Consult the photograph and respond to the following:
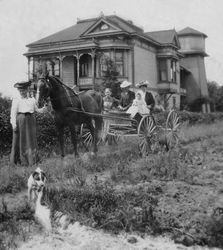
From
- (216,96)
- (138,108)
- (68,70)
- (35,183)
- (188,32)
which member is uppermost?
(188,32)

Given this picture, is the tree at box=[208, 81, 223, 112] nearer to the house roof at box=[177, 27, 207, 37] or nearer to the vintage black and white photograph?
the house roof at box=[177, 27, 207, 37]

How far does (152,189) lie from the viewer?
25.8 feet

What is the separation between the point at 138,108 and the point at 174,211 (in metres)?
5.86

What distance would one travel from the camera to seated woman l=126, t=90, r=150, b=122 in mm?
12609

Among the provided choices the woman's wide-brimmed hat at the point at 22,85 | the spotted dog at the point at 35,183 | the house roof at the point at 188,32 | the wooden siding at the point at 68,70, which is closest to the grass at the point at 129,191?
the spotted dog at the point at 35,183

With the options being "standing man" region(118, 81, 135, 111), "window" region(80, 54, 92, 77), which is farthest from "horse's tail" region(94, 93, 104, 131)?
"window" region(80, 54, 92, 77)

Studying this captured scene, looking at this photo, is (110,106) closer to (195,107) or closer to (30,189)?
(30,189)

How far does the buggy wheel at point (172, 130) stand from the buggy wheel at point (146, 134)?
89 cm

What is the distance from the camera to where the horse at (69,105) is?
1088 centimetres

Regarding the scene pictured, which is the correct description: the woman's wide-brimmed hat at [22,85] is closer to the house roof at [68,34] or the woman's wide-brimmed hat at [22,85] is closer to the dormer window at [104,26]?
the dormer window at [104,26]

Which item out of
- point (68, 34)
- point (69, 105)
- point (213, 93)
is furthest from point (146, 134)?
point (213, 93)

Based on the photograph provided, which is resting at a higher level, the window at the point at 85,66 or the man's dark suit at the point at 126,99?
the window at the point at 85,66

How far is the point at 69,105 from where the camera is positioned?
11.5 metres

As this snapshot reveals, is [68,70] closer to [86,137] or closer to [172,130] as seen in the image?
[86,137]
